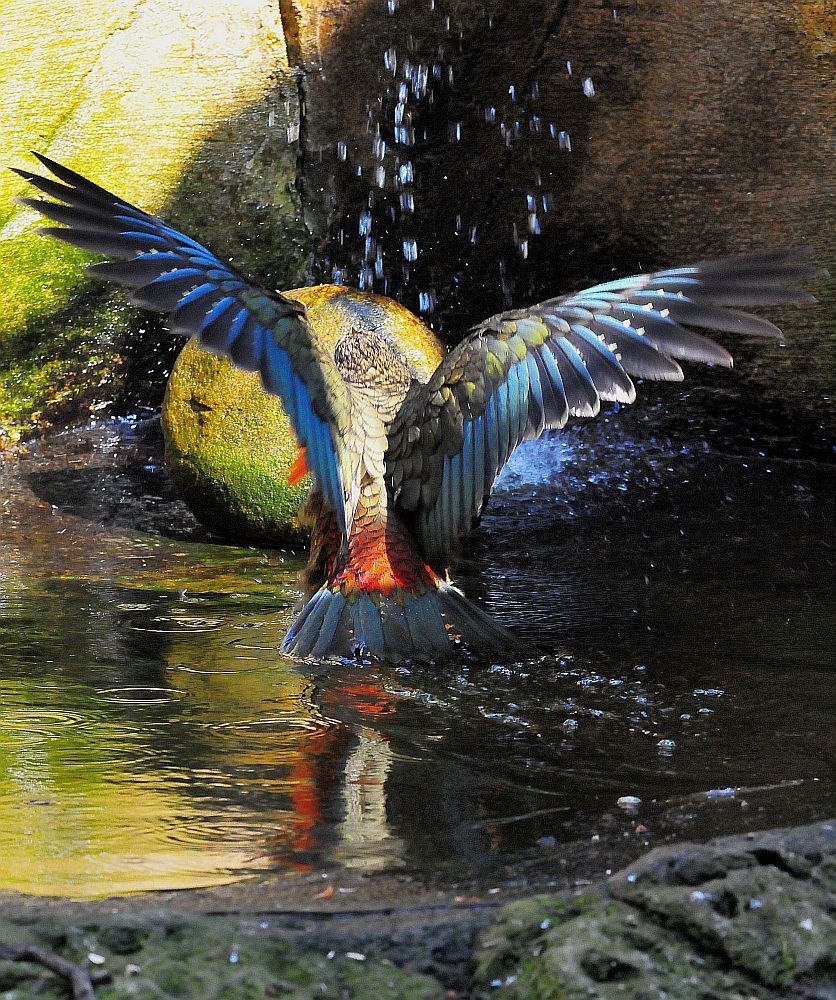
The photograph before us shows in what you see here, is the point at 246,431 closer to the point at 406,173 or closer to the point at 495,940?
the point at 406,173

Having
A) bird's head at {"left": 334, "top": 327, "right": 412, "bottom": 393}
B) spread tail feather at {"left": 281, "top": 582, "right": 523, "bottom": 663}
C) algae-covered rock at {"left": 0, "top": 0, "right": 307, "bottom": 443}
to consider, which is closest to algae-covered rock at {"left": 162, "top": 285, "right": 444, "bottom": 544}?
bird's head at {"left": 334, "top": 327, "right": 412, "bottom": 393}

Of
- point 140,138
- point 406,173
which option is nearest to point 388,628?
point 406,173

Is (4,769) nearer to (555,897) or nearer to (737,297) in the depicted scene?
(555,897)

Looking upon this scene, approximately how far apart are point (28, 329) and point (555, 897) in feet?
20.0

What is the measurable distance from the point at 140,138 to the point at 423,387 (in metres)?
4.22

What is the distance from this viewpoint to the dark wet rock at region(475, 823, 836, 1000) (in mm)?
1802

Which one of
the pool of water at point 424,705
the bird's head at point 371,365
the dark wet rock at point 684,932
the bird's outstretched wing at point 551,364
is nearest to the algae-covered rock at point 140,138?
the pool of water at point 424,705

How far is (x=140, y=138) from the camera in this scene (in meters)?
7.58

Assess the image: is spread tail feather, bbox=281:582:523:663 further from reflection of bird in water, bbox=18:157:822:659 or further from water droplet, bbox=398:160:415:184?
water droplet, bbox=398:160:415:184

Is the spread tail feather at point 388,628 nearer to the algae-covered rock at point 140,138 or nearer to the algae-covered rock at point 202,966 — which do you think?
the algae-covered rock at point 202,966

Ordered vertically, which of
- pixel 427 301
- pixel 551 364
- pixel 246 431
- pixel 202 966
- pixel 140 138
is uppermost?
pixel 140 138

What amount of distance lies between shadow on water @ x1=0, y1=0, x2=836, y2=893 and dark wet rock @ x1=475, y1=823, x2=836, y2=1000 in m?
0.23

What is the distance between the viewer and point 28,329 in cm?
733

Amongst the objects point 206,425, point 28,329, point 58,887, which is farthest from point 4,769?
point 28,329
